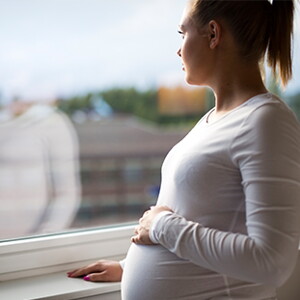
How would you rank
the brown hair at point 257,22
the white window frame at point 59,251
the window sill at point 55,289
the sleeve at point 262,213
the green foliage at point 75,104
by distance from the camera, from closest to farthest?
1. the sleeve at point 262,213
2. the brown hair at point 257,22
3. the window sill at point 55,289
4. the white window frame at point 59,251
5. the green foliage at point 75,104

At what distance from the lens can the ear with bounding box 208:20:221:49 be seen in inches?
41.4

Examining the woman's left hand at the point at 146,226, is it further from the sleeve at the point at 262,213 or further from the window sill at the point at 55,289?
the window sill at the point at 55,289

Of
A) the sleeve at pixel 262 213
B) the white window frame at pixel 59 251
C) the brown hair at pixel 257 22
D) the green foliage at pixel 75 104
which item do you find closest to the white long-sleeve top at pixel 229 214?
the sleeve at pixel 262 213

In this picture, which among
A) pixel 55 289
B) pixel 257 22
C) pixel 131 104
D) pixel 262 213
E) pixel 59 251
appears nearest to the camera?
pixel 262 213

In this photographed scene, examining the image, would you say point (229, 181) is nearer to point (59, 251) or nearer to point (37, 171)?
point (59, 251)

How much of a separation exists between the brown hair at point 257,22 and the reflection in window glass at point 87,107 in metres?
0.28

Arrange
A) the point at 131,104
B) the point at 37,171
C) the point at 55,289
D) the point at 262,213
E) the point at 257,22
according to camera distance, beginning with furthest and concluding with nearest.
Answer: the point at 131,104 < the point at 37,171 < the point at 55,289 < the point at 257,22 < the point at 262,213

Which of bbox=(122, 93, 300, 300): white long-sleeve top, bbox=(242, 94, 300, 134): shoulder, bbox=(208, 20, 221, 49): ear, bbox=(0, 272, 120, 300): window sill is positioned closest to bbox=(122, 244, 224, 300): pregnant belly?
bbox=(122, 93, 300, 300): white long-sleeve top

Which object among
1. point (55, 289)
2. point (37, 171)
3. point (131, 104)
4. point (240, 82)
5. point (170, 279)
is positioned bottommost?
point (55, 289)

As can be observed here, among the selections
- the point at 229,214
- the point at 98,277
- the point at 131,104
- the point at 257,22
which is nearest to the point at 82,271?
the point at 98,277

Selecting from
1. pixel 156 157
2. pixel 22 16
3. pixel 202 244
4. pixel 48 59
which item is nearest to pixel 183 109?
pixel 156 157

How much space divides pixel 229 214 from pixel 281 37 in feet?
1.24

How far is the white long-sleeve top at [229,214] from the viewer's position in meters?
0.93

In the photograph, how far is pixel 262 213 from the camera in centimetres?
92
